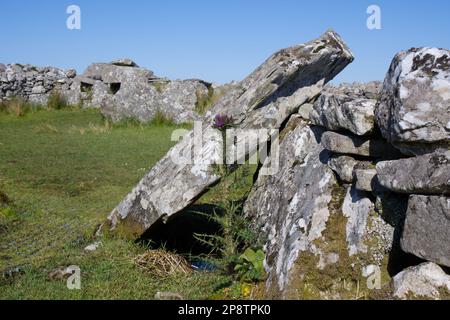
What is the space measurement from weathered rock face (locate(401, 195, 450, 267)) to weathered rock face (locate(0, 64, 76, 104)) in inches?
825

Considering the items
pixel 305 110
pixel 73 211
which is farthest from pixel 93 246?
pixel 305 110

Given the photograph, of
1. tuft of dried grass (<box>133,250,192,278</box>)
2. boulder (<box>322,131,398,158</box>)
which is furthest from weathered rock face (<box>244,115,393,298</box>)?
tuft of dried grass (<box>133,250,192,278</box>)

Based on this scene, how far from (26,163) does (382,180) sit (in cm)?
903

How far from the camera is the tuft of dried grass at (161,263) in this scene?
6.17 m

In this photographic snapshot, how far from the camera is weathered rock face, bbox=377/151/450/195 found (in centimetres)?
404

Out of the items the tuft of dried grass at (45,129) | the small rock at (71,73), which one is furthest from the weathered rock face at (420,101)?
the small rock at (71,73)

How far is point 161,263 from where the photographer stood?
6.29m

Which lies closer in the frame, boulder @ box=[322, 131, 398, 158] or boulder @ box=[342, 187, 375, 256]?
boulder @ box=[342, 187, 375, 256]

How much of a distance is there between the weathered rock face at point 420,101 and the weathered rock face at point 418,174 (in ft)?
0.60

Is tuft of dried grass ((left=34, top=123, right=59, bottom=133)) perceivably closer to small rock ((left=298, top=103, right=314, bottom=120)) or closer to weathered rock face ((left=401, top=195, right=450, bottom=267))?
small rock ((left=298, top=103, right=314, bottom=120))

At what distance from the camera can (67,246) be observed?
698 centimetres

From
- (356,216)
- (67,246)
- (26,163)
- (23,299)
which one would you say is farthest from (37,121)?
(356,216)

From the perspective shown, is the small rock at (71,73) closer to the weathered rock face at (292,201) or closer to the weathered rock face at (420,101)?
the weathered rock face at (292,201)

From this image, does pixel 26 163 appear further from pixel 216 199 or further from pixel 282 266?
pixel 282 266
